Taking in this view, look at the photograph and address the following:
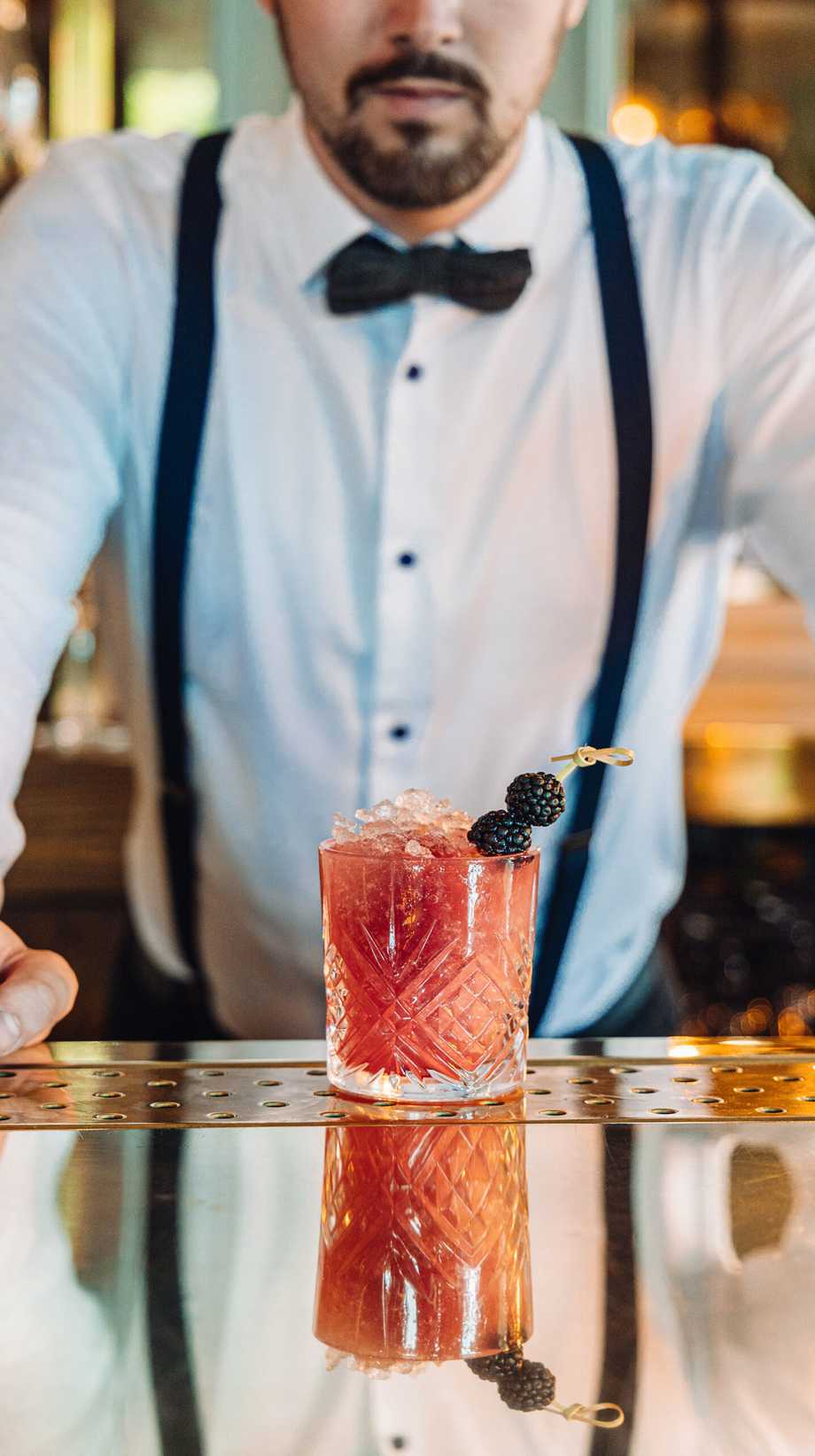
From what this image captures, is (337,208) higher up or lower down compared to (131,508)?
higher up

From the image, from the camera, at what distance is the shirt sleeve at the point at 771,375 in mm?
1670

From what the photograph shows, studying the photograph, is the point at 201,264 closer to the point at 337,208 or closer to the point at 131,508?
the point at 337,208

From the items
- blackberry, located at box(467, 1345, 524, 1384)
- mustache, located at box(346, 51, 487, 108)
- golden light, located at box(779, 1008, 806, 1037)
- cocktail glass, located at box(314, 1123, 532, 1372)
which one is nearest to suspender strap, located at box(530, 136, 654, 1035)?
mustache, located at box(346, 51, 487, 108)

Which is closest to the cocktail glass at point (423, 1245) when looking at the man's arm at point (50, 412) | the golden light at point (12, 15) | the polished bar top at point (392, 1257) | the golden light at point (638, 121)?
the polished bar top at point (392, 1257)

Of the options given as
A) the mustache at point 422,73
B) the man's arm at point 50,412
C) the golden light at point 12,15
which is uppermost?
the golden light at point 12,15

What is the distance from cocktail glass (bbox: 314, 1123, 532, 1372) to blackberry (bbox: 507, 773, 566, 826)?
165 millimetres

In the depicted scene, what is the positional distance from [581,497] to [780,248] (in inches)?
13.3

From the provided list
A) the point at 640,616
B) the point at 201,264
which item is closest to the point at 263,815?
the point at 640,616

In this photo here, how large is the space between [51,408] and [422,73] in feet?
1.57

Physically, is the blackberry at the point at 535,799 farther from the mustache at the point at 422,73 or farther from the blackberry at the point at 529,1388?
the mustache at the point at 422,73

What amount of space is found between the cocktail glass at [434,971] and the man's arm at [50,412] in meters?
0.48

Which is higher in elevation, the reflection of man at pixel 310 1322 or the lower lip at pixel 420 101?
the lower lip at pixel 420 101

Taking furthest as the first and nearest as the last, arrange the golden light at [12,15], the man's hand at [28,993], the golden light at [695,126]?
the golden light at [695,126]
the golden light at [12,15]
the man's hand at [28,993]

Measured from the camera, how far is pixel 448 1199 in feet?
2.44
